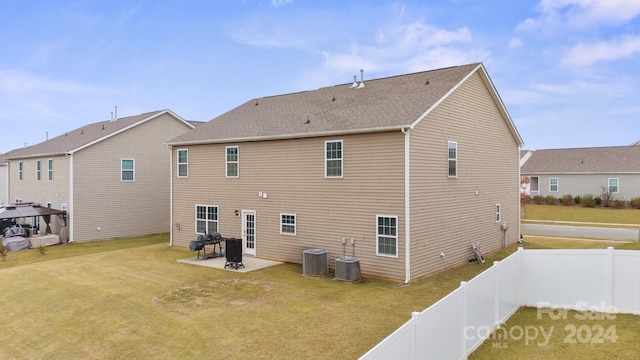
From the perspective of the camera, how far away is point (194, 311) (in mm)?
10000

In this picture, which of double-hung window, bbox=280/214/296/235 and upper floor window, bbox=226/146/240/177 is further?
upper floor window, bbox=226/146/240/177

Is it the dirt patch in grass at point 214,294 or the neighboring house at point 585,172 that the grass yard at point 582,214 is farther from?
the dirt patch in grass at point 214,294

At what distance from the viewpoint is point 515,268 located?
9.76m

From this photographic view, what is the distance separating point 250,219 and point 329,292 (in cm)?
634

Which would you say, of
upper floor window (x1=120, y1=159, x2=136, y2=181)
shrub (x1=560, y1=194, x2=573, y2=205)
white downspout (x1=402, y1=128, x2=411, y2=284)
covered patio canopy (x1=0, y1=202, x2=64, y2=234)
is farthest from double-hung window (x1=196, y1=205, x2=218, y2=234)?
shrub (x1=560, y1=194, x2=573, y2=205)

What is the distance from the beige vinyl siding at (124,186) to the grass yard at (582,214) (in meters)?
26.5

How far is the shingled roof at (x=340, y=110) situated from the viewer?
1363 centimetres

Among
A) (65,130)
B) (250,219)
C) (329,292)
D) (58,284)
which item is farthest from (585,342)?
(65,130)

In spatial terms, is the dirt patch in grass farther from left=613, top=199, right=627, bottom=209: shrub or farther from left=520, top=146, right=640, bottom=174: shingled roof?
left=520, top=146, right=640, bottom=174: shingled roof

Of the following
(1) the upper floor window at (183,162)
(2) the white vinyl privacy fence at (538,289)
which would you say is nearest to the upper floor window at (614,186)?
(2) the white vinyl privacy fence at (538,289)

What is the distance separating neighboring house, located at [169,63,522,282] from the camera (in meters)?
13.0

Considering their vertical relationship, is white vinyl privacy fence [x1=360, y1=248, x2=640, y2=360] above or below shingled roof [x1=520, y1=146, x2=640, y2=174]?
below

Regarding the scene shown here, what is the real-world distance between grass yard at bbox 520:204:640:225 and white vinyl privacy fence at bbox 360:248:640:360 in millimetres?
22716

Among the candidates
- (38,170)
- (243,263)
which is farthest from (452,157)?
(38,170)
